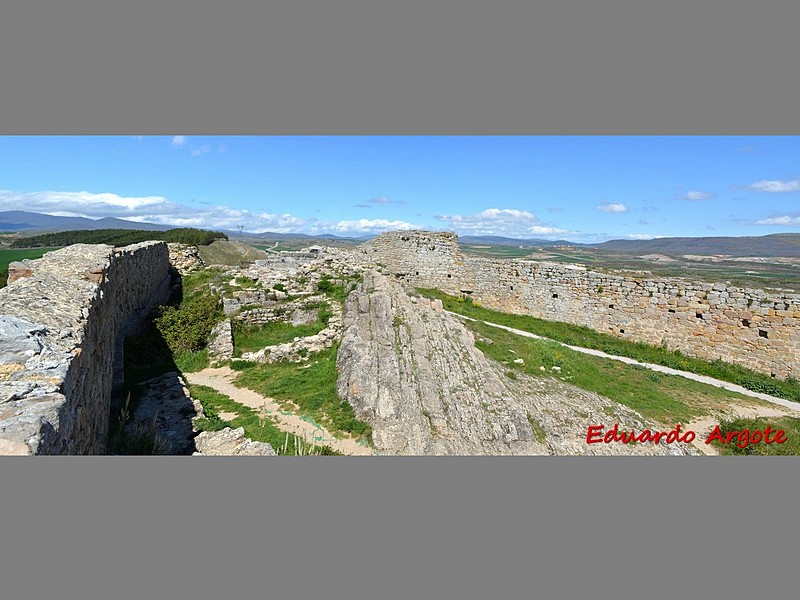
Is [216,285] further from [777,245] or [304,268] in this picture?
[777,245]

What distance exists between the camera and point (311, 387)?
401 inches

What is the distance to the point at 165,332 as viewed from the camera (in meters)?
13.1

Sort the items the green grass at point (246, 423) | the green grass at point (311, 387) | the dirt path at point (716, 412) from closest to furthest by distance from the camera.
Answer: the green grass at point (246, 423) < the green grass at point (311, 387) < the dirt path at point (716, 412)

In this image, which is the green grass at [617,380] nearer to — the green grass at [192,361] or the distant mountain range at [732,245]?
the green grass at [192,361]

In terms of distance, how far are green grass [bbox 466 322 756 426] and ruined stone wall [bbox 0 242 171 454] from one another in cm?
991

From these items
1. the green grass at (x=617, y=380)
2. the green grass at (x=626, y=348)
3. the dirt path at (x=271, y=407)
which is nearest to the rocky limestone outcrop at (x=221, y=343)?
the dirt path at (x=271, y=407)

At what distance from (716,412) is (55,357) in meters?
14.5

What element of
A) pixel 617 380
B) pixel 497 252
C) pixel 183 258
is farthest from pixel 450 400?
pixel 497 252

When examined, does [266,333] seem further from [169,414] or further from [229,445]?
[229,445]

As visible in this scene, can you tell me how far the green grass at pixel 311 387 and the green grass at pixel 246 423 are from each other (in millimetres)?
828

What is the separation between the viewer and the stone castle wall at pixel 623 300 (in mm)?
14938

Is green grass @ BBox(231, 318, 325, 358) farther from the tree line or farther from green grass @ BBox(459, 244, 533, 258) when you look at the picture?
green grass @ BBox(459, 244, 533, 258)

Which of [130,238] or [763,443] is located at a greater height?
[130,238]

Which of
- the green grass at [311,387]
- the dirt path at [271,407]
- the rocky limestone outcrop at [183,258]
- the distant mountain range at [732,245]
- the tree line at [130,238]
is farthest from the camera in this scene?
the distant mountain range at [732,245]
